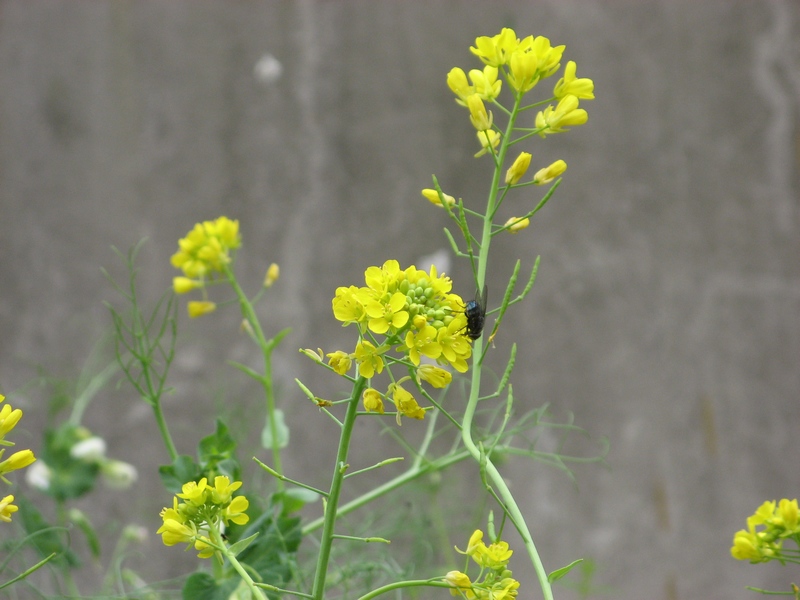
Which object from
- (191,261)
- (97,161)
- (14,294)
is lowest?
(191,261)

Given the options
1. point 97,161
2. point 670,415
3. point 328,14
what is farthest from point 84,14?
point 670,415

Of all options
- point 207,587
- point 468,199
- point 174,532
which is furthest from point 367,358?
point 468,199

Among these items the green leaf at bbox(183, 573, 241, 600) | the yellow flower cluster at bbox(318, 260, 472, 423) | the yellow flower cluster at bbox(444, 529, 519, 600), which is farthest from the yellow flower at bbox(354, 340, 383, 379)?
the green leaf at bbox(183, 573, 241, 600)

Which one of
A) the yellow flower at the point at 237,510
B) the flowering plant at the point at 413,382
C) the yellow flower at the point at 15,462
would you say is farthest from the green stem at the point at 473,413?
the yellow flower at the point at 15,462

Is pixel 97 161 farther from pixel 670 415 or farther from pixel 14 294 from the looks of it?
pixel 670 415

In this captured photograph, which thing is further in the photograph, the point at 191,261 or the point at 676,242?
the point at 676,242

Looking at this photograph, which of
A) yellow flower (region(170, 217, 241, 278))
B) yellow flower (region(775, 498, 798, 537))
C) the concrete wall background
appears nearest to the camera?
yellow flower (region(775, 498, 798, 537))

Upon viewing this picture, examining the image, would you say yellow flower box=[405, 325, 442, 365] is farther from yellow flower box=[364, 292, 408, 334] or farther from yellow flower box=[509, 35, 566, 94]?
yellow flower box=[509, 35, 566, 94]
